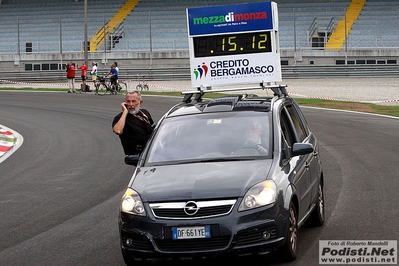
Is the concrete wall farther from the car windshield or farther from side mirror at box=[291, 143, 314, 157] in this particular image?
side mirror at box=[291, 143, 314, 157]

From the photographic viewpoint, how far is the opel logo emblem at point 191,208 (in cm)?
689

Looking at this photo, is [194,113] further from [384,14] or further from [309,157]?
[384,14]

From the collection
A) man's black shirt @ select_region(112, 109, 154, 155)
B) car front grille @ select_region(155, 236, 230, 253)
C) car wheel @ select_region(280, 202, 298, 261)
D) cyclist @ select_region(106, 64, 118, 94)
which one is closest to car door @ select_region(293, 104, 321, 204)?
car wheel @ select_region(280, 202, 298, 261)

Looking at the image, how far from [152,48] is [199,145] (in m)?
45.6

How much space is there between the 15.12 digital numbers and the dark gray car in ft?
34.3

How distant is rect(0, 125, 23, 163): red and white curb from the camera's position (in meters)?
18.1

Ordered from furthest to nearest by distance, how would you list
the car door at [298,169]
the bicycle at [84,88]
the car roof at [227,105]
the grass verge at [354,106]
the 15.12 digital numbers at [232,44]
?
the bicycle at [84,88]
the grass verge at [354,106]
the 15.12 digital numbers at [232,44]
the car roof at [227,105]
the car door at [298,169]

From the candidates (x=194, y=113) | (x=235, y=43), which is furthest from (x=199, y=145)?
(x=235, y=43)

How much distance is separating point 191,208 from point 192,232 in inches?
8.4

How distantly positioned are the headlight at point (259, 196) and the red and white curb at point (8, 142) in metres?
11.0

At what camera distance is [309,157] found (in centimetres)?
891

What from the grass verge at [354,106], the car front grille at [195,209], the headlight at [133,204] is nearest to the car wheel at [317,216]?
the car front grille at [195,209]

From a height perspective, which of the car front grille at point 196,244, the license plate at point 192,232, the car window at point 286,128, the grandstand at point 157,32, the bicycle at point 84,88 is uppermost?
the grandstand at point 157,32

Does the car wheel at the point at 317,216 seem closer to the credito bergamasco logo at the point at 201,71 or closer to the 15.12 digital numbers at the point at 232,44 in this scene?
the 15.12 digital numbers at the point at 232,44
